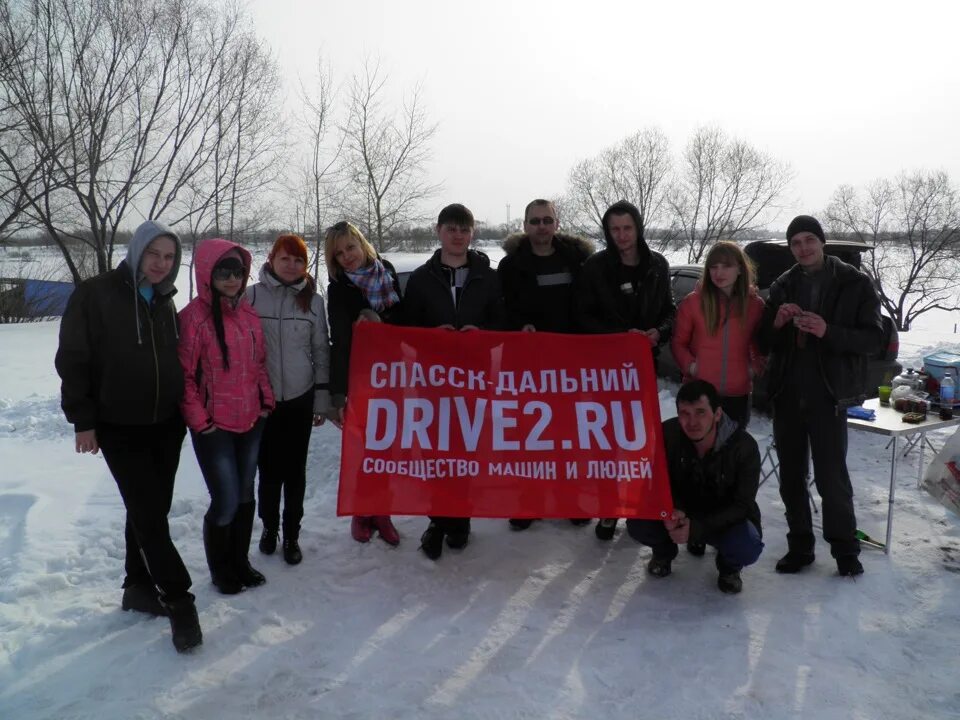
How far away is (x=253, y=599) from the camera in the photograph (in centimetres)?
343

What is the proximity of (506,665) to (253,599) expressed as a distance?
145 centimetres

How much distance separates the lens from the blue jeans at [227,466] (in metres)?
3.22

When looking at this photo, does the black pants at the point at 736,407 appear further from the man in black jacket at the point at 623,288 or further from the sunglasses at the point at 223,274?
the sunglasses at the point at 223,274

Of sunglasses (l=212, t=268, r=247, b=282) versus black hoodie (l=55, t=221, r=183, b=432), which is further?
sunglasses (l=212, t=268, r=247, b=282)

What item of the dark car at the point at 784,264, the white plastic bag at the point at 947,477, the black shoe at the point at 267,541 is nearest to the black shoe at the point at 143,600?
the black shoe at the point at 267,541

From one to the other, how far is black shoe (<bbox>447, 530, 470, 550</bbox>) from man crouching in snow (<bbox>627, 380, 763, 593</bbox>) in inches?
43.5

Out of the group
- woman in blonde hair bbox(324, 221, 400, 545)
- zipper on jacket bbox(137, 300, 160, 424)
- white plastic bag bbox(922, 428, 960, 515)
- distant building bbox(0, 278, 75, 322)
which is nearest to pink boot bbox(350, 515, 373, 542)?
woman in blonde hair bbox(324, 221, 400, 545)

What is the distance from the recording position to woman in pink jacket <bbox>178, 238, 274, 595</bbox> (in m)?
3.17

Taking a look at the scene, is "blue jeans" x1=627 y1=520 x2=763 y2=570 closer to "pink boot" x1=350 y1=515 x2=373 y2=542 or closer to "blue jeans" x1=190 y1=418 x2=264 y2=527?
"pink boot" x1=350 y1=515 x2=373 y2=542

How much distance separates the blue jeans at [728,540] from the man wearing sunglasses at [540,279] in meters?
1.37

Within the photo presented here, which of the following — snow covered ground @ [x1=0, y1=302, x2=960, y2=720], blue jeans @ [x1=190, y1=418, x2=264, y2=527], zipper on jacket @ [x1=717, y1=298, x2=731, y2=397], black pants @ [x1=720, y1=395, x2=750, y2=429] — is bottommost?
snow covered ground @ [x1=0, y1=302, x2=960, y2=720]

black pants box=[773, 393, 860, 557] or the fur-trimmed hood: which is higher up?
the fur-trimmed hood

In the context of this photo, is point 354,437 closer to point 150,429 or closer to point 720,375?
point 150,429

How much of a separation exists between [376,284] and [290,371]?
723 mm
